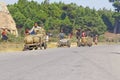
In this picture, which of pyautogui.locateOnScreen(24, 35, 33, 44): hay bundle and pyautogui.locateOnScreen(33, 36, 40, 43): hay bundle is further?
pyautogui.locateOnScreen(33, 36, 40, 43): hay bundle

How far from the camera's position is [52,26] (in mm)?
67875

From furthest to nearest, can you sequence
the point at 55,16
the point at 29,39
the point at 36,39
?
1. the point at 55,16
2. the point at 36,39
3. the point at 29,39

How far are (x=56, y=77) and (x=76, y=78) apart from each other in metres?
0.50

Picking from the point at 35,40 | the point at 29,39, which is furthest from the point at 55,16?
the point at 29,39

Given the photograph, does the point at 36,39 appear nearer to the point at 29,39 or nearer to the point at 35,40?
the point at 35,40

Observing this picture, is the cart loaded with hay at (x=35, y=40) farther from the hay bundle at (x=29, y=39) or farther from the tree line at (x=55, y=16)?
the tree line at (x=55, y=16)

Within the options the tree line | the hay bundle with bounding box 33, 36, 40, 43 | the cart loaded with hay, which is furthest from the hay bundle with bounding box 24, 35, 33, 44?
the tree line

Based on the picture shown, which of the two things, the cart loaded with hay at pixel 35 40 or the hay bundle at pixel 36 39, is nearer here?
the cart loaded with hay at pixel 35 40

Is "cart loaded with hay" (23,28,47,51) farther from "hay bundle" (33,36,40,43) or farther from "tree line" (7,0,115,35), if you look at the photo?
"tree line" (7,0,115,35)

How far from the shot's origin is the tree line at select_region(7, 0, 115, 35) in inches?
2566

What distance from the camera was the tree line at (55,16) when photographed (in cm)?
6518

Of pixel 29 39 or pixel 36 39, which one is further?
pixel 36 39

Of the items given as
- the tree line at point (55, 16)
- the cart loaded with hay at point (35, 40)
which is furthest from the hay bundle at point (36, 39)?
the tree line at point (55, 16)

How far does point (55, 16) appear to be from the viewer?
7381 centimetres
